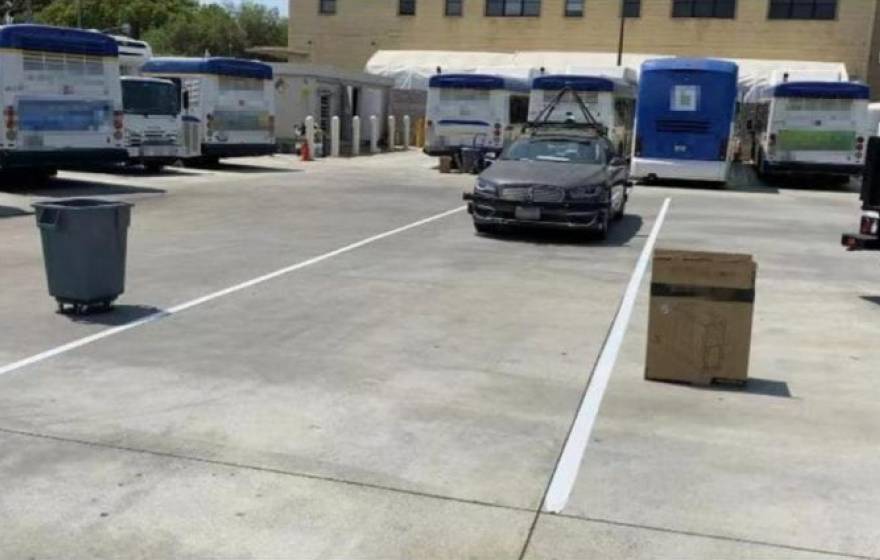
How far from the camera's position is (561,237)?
1424 cm

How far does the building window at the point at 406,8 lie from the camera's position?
53.3 m

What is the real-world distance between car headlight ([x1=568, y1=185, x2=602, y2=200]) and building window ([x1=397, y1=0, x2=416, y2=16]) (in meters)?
42.3

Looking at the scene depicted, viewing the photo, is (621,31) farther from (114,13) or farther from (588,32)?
(114,13)

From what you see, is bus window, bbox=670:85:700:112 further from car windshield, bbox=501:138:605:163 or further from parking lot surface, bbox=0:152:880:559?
parking lot surface, bbox=0:152:880:559

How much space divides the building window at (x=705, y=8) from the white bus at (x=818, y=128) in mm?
24790

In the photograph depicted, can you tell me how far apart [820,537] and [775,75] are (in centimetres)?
4028

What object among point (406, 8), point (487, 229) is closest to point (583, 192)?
point (487, 229)

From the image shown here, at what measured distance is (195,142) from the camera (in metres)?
25.8

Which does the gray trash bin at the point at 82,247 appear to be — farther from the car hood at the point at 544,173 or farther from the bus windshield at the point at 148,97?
the bus windshield at the point at 148,97

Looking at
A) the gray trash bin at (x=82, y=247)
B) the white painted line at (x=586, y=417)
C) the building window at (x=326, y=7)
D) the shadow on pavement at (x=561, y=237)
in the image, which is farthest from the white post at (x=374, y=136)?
the gray trash bin at (x=82, y=247)

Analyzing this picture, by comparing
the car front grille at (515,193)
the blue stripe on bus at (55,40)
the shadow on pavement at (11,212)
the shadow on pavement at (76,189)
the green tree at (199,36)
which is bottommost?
the shadow on pavement at (76,189)

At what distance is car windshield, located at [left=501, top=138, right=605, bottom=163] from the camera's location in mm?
14477

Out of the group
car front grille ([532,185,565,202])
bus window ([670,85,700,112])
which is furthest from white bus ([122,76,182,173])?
car front grille ([532,185,565,202])

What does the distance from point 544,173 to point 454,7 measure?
40.9 m
